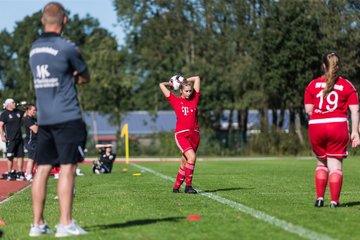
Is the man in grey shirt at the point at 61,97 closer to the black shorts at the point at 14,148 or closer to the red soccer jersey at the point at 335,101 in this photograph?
the red soccer jersey at the point at 335,101

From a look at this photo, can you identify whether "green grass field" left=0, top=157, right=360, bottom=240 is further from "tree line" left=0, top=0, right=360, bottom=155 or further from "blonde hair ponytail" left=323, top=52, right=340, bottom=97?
"tree line" left=0, top=0, right=360, bottom=155

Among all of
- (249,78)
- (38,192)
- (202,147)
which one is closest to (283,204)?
(38,192)

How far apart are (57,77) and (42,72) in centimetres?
17

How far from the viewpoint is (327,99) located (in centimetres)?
1007

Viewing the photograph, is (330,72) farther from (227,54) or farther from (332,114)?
(227,54)

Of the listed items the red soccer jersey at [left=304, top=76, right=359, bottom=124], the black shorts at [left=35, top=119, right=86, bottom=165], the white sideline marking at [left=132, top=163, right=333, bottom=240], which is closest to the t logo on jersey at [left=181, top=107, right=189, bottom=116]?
the white sideline marking at [left=132, top=163, right=333, bottom=240]

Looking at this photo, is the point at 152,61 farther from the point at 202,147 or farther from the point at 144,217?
the point at 144,217

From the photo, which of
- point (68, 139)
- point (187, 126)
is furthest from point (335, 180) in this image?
point (68, 139)

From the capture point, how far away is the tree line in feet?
157

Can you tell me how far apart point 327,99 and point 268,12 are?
42013 mm

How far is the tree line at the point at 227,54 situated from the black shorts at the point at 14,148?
94.4 ft

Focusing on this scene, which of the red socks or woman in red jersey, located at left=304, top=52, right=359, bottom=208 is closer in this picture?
woman in red jersey, located at left=304, top=52, right=359, bottom=208

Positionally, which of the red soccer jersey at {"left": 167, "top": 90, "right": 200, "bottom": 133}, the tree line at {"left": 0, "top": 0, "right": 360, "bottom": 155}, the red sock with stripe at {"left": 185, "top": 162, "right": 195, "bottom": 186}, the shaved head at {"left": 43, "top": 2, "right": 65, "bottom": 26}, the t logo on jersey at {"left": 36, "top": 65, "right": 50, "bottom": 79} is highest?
the tree line at {"left": 0, "top": 0, "right": 360, "bottom": 155}

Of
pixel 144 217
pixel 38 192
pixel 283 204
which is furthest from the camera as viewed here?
pixel 283 204
